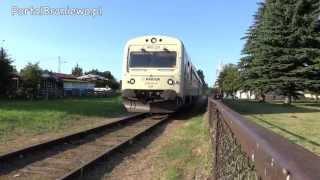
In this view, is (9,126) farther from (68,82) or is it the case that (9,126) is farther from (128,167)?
(68,82)

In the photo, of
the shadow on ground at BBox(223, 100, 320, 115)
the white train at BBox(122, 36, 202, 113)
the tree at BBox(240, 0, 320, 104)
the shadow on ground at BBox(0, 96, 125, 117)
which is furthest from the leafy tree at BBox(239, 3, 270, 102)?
the white train at BBox(122, 36, 202, 113)

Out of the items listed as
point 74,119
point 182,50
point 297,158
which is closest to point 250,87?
point 182,50

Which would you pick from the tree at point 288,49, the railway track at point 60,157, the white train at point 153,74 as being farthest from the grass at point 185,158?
the tree at point 288,49

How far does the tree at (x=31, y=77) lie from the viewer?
56162 mm

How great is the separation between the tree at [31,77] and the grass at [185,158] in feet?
136

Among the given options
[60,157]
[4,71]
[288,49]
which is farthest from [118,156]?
[4,71]

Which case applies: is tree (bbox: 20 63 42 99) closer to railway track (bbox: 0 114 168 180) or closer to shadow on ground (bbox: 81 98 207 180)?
shadow on ground (bbox: 81 98 207 180)

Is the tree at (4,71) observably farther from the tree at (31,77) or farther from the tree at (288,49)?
the tree at (288,49)

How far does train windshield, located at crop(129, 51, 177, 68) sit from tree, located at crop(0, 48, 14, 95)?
29.3m

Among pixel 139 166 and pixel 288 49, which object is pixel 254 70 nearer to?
pixel 288 49

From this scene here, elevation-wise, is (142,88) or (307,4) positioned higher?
(307,4)

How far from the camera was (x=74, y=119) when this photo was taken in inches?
840

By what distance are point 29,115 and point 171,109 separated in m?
5.78

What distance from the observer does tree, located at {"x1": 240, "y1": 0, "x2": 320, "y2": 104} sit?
3730 centimetres
